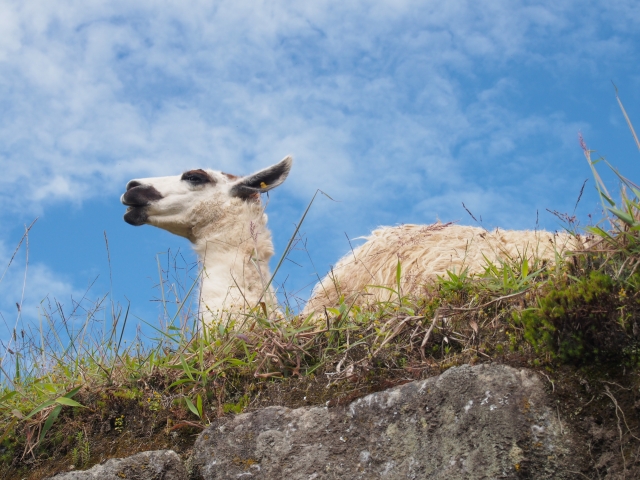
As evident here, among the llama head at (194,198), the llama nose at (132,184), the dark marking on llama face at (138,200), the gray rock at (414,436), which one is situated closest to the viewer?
the gray rock at (414,436)

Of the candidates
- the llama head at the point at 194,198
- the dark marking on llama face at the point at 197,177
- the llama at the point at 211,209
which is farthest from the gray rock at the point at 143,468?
the dark marking on llama face at the point at 197,177

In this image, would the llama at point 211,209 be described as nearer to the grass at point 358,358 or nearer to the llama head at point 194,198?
the llama head at point 194,198

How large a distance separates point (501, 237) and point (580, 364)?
356 cm

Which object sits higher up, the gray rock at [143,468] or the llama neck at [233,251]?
the llama neck at [233,251]

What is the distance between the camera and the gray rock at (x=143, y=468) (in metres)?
3.33

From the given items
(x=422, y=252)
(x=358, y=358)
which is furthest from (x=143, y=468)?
(x=422, y=252)

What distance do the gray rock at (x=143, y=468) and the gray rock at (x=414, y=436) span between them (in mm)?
111

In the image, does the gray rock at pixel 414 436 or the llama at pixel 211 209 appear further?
the llama at pixel 211 209

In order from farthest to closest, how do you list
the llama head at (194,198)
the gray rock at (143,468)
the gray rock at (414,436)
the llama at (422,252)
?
the llama head at (194,198), the llama at (422,252), the gray rock at (143,468), the gray rock at (414,436)

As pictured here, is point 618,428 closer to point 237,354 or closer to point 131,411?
point 237,354

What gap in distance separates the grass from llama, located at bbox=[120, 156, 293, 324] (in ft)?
7.11

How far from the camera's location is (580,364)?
9.21 ft

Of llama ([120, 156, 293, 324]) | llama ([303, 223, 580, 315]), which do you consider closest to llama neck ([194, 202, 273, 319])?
llama ([120, 156, 293, 324])

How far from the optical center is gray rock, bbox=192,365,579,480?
267 centimetres
